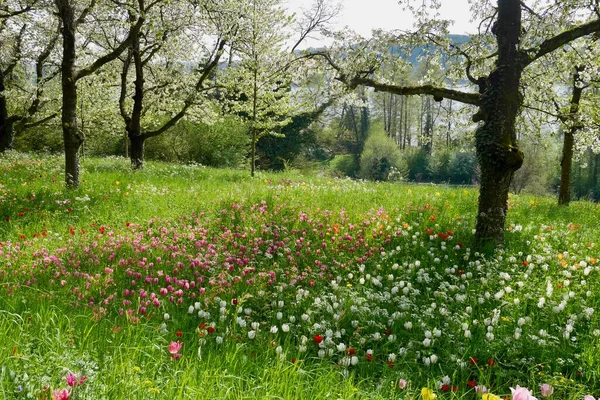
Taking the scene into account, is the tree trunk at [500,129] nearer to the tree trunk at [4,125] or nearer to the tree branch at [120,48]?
the tree branch at [120,48]

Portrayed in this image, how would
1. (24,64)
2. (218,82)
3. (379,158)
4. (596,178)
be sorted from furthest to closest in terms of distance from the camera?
(379,158)
(596,178)
(24,64)
(218,82)

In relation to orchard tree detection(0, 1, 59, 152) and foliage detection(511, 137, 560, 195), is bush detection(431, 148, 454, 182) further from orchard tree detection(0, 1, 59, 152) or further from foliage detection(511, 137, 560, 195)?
orchard tree detection(0, 1, 59, 152)

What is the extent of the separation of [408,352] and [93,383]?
2981 millimetres

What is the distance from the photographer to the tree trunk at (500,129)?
6949 mm

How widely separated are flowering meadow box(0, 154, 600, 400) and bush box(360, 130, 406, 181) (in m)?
46.4

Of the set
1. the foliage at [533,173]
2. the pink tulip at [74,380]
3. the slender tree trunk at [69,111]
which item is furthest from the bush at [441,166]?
the pink tulip at [74,380]

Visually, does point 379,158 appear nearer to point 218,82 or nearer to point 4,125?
point 218,82

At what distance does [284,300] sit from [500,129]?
4601 mm

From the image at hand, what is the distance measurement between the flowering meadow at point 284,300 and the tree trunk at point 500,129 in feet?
1.72

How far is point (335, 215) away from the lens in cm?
832

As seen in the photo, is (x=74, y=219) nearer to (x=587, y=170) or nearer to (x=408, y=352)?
(x=408, y=352)

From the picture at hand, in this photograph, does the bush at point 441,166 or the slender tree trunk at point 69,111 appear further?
the bush at point 441,166

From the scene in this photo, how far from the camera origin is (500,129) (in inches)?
275

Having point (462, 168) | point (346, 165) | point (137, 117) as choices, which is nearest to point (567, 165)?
point (137, 117)
